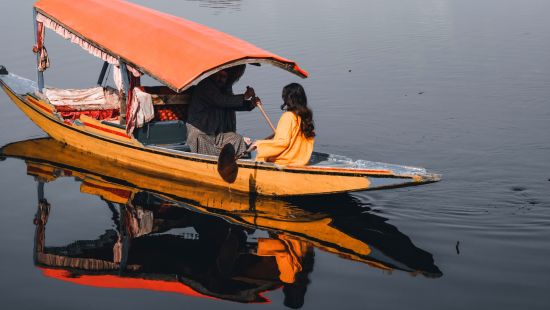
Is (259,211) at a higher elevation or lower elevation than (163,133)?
lower

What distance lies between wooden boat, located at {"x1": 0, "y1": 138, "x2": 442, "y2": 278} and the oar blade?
1.57 feet

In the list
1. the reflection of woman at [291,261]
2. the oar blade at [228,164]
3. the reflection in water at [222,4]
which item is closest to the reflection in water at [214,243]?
the reflection of woman at [291,261]

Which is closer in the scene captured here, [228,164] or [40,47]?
[228,164]

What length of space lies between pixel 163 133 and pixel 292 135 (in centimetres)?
232

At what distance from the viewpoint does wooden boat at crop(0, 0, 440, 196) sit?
30.4ft

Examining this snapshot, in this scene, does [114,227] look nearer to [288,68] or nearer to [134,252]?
[134,252]

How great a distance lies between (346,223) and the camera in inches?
367

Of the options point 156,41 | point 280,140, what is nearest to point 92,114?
point 156,41

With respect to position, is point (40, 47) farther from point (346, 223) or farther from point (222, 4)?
point (222, 4)

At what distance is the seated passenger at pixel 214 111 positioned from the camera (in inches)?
400

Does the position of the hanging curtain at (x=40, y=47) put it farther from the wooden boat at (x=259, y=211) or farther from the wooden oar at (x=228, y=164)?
the wooden oar at (x=228, y=164)

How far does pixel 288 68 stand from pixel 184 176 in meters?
2.15

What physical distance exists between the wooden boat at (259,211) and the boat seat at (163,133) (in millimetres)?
549

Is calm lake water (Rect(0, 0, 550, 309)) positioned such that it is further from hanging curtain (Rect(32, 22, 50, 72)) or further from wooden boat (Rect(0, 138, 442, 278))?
hanging curtain (Rect(32, 22, 50, 72))
